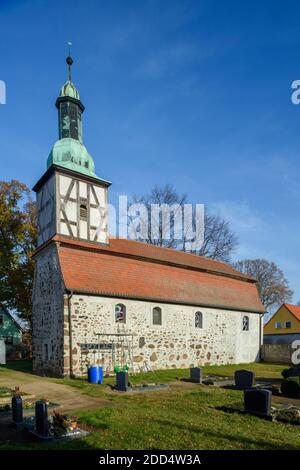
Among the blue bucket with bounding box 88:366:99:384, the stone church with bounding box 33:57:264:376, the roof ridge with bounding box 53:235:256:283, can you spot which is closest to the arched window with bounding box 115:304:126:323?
the stone church with bounding box 33:57:264:376

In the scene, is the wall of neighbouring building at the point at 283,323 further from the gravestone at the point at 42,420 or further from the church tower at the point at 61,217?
the gravestone at the point at 42,420

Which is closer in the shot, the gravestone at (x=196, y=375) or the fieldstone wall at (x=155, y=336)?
the gravestone at (x=196, y=375)

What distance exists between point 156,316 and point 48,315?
633cm

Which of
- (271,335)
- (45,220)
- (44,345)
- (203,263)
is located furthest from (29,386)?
(271,335)

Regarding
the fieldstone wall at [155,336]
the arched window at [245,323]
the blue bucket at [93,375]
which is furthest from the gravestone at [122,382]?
the arched window at [245,323]

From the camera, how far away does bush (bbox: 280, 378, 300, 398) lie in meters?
13.3

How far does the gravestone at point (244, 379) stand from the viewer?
1458 cm

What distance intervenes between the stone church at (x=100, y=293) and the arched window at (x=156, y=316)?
2.4 inches

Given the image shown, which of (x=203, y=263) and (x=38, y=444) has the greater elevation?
(x=203, y=263)

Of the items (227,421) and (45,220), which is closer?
(227,421)

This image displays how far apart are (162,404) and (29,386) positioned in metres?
6.64

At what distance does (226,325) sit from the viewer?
24938 millimetres

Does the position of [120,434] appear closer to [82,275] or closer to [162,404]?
[162,404]
